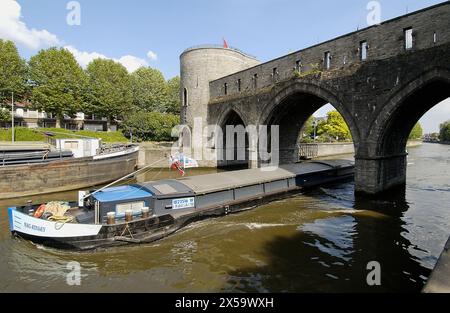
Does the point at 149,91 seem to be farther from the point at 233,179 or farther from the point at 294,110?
the point at 233,179

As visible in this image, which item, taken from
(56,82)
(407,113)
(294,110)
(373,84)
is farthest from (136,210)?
(56,82)

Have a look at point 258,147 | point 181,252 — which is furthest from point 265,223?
point 258,147

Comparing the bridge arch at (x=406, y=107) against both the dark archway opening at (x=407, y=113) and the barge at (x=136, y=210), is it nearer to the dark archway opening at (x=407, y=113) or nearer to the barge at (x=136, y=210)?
the dark archway opening at (x=407, y=113)

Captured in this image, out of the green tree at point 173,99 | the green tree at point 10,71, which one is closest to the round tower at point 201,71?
the green tree at point 10,71

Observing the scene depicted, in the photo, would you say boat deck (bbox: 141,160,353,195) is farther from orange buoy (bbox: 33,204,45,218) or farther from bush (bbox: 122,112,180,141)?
bush (bbox: 122,112,180,141)

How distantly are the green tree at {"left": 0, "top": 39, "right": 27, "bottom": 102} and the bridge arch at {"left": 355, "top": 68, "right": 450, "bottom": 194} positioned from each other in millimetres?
47058

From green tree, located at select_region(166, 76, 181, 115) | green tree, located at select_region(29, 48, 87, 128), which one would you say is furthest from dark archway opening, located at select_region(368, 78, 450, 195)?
green tree, located at select_region(166, 76, 181, 115)

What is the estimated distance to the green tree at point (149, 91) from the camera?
196 ft

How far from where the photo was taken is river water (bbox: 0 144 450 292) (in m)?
8.21

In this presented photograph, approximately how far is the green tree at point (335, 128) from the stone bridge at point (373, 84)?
38.3 metres

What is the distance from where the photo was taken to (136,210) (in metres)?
11.6

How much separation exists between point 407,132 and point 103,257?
2128 centimetres

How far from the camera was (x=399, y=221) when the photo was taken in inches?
546
